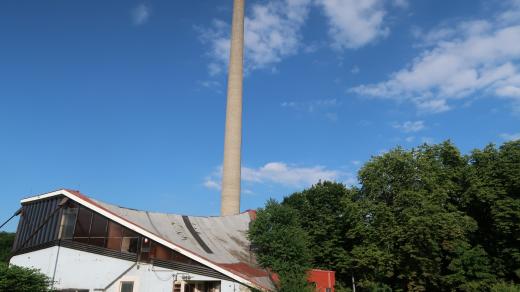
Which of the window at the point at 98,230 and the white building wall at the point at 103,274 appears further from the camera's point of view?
the window at the point at 98,230

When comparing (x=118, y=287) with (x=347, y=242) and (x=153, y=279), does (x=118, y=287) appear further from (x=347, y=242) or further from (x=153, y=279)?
(x=347, y=242)

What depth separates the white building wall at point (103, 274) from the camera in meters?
25.6

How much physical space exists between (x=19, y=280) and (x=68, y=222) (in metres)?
5.67

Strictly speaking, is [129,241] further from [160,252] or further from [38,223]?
[38,223]

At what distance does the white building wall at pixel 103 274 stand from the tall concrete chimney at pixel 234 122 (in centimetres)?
2232

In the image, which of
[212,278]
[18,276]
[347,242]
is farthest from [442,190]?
[18,276]

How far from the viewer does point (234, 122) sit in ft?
170

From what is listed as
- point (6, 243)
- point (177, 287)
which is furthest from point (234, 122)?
point (6, 243)

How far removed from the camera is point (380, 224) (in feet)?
125

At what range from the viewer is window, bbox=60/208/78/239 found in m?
26.9

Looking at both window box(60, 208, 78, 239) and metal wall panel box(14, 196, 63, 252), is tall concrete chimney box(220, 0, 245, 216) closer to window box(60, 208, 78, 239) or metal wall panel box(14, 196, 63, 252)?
metal wall panel box(14, 196, 63, 252)

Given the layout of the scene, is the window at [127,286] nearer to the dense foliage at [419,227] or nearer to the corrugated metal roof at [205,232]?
the corrugated metal roof at [205,232]

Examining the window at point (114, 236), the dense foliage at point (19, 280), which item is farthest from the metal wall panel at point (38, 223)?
the dense foliage at point (19, 280)

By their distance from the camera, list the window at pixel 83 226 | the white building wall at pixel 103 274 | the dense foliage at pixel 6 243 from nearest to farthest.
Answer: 1. the white building wall at pixel 103 274
2. the window at pixel 83 226
3. the dense foliage at pixel 6 243
